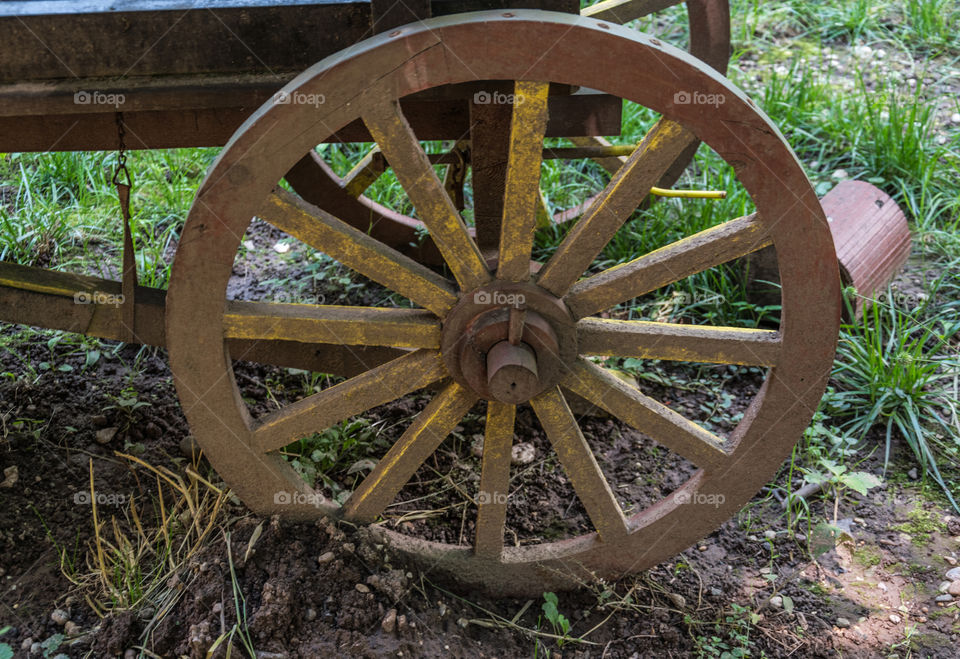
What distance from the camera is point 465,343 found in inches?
78.2

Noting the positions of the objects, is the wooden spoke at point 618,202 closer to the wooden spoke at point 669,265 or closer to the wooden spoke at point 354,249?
Result: the wooden spoke at point 669,265

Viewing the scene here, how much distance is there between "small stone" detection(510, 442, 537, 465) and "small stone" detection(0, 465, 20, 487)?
4.74 ft

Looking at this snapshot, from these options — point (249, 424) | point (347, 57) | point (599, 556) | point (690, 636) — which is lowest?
point (690, 636)

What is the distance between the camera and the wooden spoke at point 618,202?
6.02 ft

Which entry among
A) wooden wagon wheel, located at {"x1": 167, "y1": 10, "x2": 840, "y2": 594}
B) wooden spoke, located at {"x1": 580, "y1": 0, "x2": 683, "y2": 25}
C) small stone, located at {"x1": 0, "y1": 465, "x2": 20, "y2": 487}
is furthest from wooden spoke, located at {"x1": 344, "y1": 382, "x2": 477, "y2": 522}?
wooden spoke, located at {"x1": 580, "y1": 0, "x2": 683, "y2": 25}

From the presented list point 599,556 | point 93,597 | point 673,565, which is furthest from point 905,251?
point 93,597

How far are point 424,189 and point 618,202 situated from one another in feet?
1.33

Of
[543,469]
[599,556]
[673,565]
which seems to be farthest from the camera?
[543,469]

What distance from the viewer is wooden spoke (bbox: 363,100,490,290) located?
1787 millimetres

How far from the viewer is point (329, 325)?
199 centimetres

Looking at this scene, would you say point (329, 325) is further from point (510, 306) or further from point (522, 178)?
point (522, 178)

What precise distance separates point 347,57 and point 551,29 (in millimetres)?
388

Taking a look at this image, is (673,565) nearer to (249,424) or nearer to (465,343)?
(465,343)

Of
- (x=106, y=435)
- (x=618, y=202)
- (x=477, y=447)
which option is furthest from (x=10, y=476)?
(x=618, y=202)
